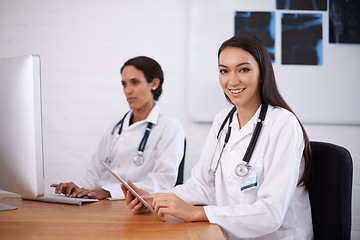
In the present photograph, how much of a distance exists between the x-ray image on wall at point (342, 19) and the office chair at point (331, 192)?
1.63m

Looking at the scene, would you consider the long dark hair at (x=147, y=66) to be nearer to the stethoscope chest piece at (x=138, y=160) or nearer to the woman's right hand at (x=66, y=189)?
the stethoscope chest piece at (x=138, y=160)

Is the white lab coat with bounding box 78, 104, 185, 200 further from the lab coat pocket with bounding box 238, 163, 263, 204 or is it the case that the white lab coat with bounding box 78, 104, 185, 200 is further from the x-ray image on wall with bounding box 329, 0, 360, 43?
the x-ray image on wall with bounding box 329, 0, 360, 43

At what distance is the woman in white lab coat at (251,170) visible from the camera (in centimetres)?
126

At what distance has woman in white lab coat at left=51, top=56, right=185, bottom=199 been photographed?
2150 mm

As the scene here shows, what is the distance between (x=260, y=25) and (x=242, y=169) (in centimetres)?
168

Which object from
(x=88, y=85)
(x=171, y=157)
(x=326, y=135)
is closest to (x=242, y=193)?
(x=171, y=157)

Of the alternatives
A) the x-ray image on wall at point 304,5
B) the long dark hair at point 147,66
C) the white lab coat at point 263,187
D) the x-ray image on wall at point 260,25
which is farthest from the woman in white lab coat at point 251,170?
the x-ray image on wall at point 304,5

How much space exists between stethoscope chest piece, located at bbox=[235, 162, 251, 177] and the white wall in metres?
1.46

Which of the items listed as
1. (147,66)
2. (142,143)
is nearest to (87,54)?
(147,66)

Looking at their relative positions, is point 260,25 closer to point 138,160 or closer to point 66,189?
point 138,160

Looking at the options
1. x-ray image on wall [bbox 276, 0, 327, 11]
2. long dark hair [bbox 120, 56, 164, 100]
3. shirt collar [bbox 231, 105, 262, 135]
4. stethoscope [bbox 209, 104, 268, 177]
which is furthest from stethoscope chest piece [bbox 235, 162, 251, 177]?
x-ray image on wall [bbox 276, 0, 327, 11]

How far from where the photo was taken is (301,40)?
283 centimetres

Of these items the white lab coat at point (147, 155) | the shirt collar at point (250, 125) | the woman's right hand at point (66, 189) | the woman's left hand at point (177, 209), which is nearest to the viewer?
the woman's left hand at point (177, 209)

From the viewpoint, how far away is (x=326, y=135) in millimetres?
2854
